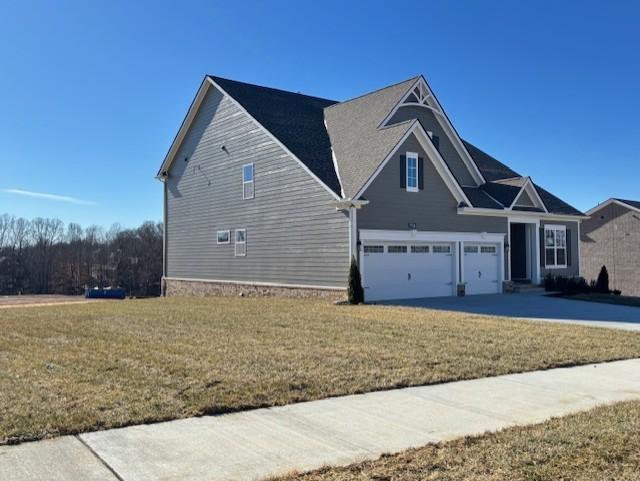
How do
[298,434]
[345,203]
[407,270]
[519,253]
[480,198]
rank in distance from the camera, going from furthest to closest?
[519,253], [480,198], [407,270], [345,203], [298,434]

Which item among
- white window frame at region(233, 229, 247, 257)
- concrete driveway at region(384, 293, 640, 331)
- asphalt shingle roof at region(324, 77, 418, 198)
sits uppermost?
asphalt shingle roof at region(324, 77, 418, 198)

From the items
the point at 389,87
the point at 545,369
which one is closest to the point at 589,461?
the point at 545,369

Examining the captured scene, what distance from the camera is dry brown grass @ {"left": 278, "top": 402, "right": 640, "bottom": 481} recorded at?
13.6 ft

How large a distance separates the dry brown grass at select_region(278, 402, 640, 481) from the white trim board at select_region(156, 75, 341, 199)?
14.5 meters

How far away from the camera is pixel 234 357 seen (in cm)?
866

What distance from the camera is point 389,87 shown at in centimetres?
2414

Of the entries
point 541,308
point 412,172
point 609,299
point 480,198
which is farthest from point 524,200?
point 541,308

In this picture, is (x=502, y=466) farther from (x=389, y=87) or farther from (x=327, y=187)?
(x=389, y=87)

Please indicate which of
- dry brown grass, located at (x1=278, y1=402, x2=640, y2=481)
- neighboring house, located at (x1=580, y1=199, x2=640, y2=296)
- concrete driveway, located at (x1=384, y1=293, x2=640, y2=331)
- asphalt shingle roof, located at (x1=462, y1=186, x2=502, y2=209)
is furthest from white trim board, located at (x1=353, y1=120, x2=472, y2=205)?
neighboring house, located at (x1=580, y1=199, x2=640, y2=296)

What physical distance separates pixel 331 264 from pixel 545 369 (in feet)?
38.3

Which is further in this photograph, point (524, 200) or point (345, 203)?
point (524, 200)

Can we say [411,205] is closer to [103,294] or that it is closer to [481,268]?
[481,268]

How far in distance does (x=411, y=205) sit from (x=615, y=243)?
78.2 ft

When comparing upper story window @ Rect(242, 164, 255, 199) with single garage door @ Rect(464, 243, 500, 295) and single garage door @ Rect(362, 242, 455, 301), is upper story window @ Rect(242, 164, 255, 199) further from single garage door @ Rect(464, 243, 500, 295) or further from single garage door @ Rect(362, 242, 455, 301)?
single garage door @ Rect(464, 243, 500, 295)
